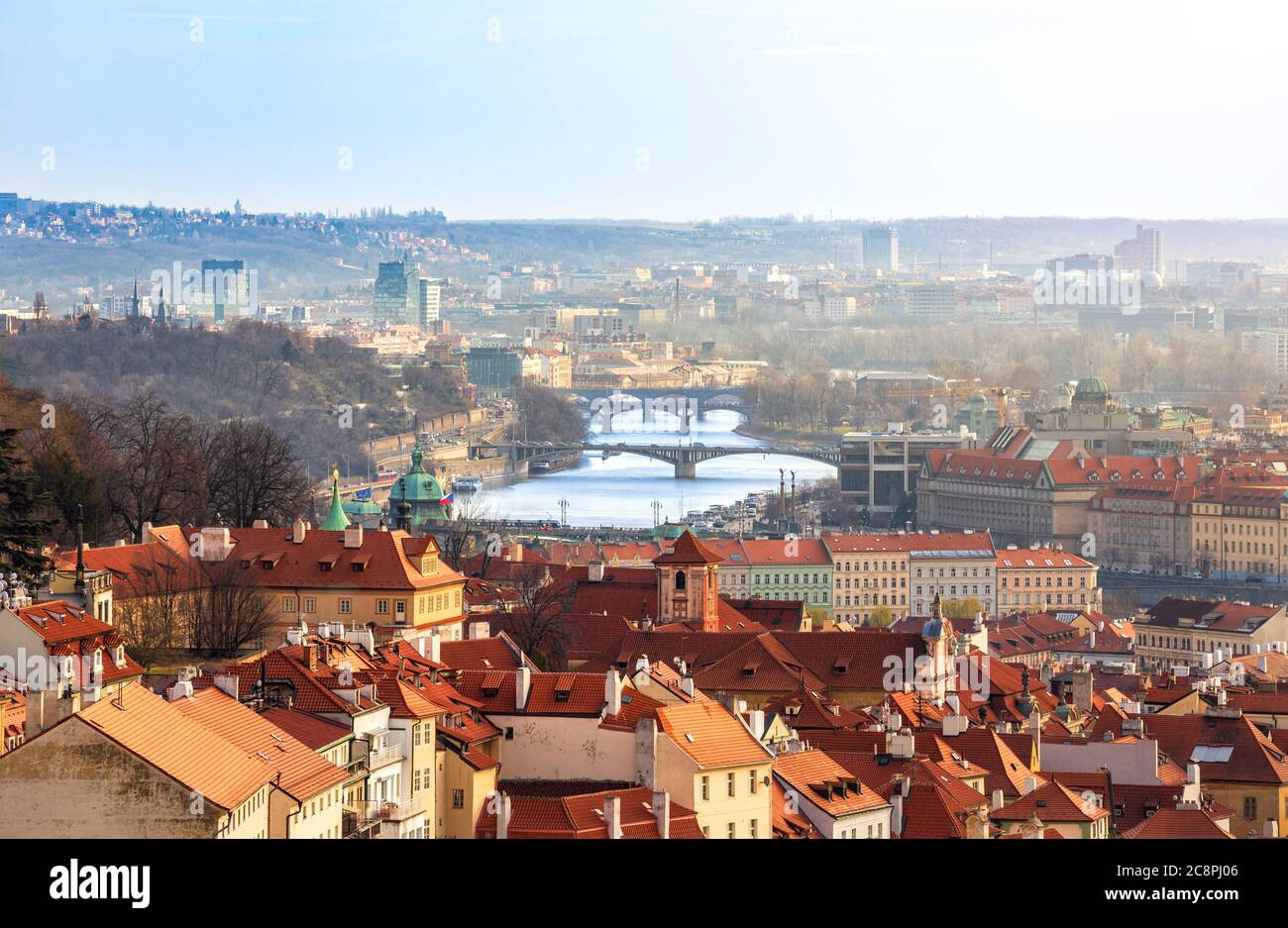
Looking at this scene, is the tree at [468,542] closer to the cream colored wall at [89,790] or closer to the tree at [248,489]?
the tree at [248,489]

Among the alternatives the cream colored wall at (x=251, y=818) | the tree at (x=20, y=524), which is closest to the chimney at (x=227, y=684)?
the cream colored wall at (x=251, y=818)

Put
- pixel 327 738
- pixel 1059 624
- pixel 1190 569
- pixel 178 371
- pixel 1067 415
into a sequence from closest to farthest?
pixel 327 738 < pixel 1059 624 < pixel 1190 569 < pixel 1067 415 < pixel 178 371

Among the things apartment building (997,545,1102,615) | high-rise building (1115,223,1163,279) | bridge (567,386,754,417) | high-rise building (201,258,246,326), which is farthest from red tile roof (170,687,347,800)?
high-rise building (1115,223,1163,279)

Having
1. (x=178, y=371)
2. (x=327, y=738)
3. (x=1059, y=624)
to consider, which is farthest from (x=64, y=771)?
(x=178, y=371)

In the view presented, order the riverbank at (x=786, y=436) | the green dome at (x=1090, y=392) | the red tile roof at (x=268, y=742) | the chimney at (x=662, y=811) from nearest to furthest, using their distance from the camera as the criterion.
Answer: the red tile roof at (x=268, y=742), the chimney at (x=662, y=811), the green dome at (x=1090, y=392), the riverbank at (x=786, y=436)

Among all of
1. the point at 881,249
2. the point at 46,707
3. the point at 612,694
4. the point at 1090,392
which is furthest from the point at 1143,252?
the point at 46,707
